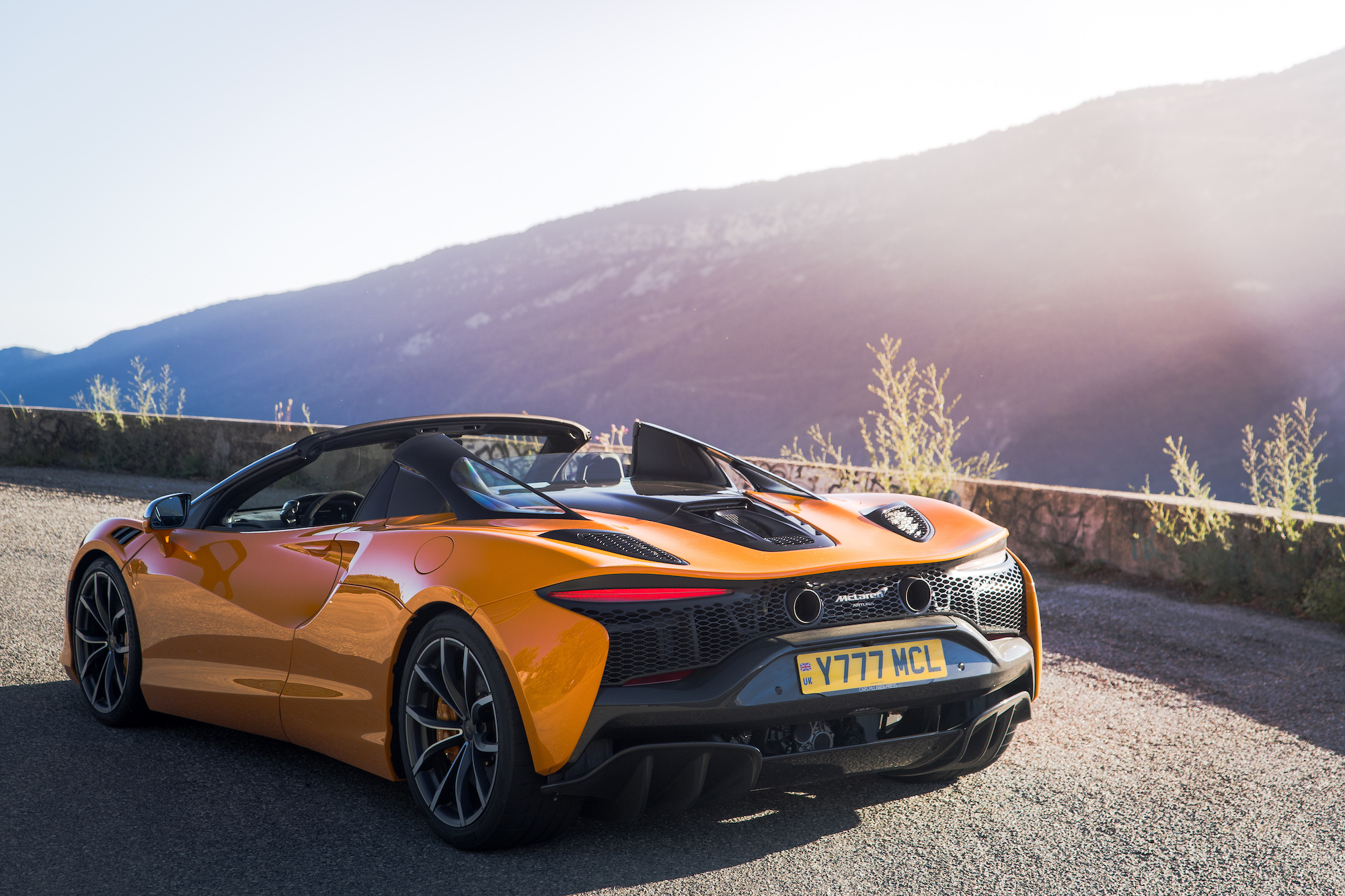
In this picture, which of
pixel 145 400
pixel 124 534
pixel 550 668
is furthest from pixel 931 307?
pixel 550 668

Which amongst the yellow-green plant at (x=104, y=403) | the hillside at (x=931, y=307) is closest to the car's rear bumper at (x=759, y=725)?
the yellow-green plant at (x=104, y=403)

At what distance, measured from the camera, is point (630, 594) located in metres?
2.72

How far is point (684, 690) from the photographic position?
2.69 meters

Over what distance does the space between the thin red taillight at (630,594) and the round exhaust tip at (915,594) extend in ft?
2.04

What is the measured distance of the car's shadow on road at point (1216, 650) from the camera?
4.76 m

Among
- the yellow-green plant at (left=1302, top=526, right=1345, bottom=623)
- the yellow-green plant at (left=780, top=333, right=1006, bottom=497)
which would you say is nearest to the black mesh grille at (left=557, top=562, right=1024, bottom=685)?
the yellow-green plant at (left=1302, top=526, right=1345, bottom=623)

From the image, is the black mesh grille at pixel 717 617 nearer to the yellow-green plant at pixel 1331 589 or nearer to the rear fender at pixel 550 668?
the rear fender at pixel 550 668

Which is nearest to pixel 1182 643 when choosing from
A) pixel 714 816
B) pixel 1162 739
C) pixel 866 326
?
pixel 1162 739

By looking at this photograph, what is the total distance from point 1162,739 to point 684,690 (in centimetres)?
245

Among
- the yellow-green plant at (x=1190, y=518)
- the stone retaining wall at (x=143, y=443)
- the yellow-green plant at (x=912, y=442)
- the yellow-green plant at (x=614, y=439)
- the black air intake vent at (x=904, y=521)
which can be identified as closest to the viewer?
the black air intake vent at (x=904, y=521)

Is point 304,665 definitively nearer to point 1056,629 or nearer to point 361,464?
point 1056,629

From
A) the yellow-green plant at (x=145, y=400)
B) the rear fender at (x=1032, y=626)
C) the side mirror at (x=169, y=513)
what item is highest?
the yellow-green plant at (x=145, y=400)

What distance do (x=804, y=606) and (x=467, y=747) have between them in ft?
3.24

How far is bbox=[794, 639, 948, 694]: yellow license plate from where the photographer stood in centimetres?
278
